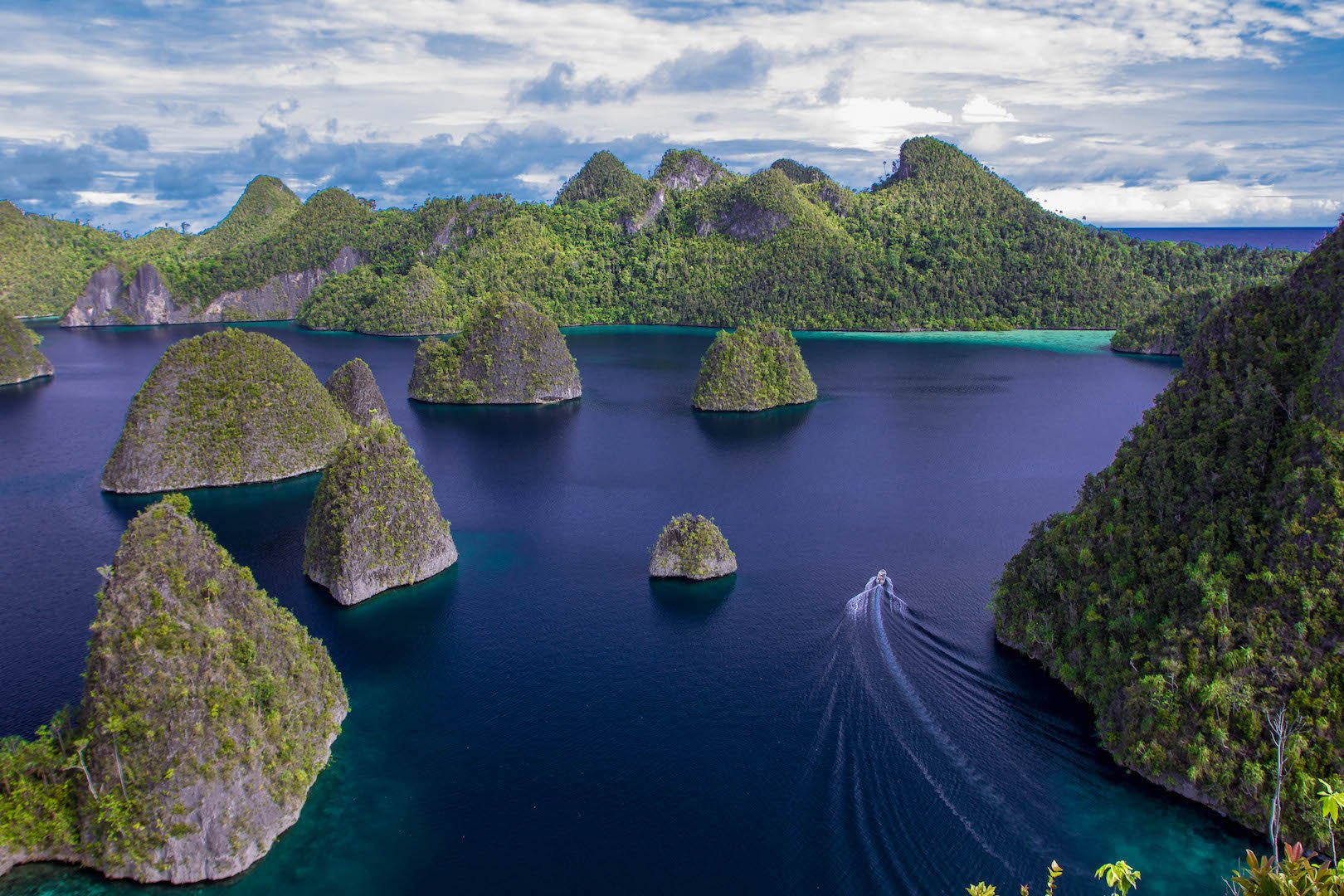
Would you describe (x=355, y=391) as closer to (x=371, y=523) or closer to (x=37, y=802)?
(x=371, y=523)

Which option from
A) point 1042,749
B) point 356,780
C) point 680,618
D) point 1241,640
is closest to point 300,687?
point 356,780

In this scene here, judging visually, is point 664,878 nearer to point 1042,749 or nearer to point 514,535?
point 1042,749

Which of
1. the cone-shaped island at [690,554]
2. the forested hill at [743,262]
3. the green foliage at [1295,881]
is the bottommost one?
the cone-shaped island at [690,554]

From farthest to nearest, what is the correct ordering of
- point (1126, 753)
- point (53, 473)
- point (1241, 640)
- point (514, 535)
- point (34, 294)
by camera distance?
point (34, 294) < point (53, 473) < point (514, 535) < point (1126, 753) < point (1241, 640)

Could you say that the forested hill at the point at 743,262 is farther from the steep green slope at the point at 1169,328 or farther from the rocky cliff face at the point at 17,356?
the rocky cliff face at the point at 17,356

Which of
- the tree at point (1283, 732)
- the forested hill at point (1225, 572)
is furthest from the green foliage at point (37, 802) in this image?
the tree at point (1283, 732)

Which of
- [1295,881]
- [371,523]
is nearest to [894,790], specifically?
[1295,881]
